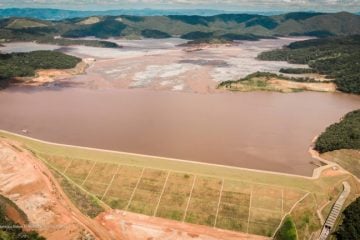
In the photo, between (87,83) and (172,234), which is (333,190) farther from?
(87,83)

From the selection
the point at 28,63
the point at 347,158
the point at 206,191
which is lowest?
the point at 28,63

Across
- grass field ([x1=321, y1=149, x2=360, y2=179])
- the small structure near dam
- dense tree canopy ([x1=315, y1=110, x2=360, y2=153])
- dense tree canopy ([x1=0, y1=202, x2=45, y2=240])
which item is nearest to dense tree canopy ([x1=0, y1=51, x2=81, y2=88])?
dense tree canopy ([x1=0, y1=202, x2=45, y2=240])

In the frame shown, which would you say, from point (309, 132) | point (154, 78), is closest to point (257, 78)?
point (154, 78)

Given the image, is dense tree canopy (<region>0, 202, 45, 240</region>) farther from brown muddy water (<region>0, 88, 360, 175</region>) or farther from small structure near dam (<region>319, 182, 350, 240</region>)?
small structure near dam (<region>319, 182, 350, 240</region>)

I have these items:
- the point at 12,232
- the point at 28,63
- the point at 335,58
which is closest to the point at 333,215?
the point at 12,232

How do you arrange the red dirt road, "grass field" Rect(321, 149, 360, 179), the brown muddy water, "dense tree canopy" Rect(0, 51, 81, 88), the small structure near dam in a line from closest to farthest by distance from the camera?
the small structure near dam < the red dirt road < "grass field" Rect(321, 149, 360, 179) < the brown muddy water < "dense tree canopy" Rect(0, 51, 81, 88)

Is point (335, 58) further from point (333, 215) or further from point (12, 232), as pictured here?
point (12, 232)
